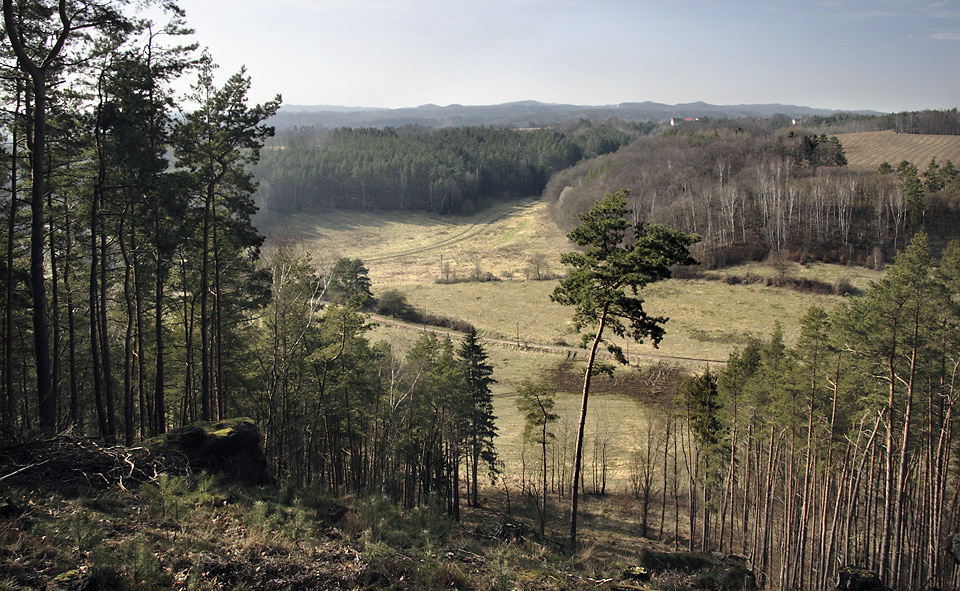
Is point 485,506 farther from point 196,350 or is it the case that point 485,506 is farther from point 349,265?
point 349,265

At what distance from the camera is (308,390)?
20.2m

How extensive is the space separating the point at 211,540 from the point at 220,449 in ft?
13.5

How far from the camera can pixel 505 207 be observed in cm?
13500

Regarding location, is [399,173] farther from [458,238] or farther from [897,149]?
[897,149]

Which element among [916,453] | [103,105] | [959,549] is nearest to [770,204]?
[916,453]

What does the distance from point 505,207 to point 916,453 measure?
4660 inches

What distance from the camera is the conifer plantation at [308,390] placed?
30.0ft

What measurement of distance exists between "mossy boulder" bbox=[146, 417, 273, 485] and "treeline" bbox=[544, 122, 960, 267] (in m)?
74.1

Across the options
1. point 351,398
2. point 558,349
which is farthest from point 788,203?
point 351,398

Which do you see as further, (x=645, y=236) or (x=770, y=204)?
(x=770, y=204)

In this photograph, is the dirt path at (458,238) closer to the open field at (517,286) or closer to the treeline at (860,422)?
the open field at (517,286)

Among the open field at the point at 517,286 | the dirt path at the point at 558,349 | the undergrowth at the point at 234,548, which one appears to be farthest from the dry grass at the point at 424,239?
the undergrowth at the point at 234,548

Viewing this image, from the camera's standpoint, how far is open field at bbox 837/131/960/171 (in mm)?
105250

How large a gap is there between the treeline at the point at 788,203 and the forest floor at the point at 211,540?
7494 cm
